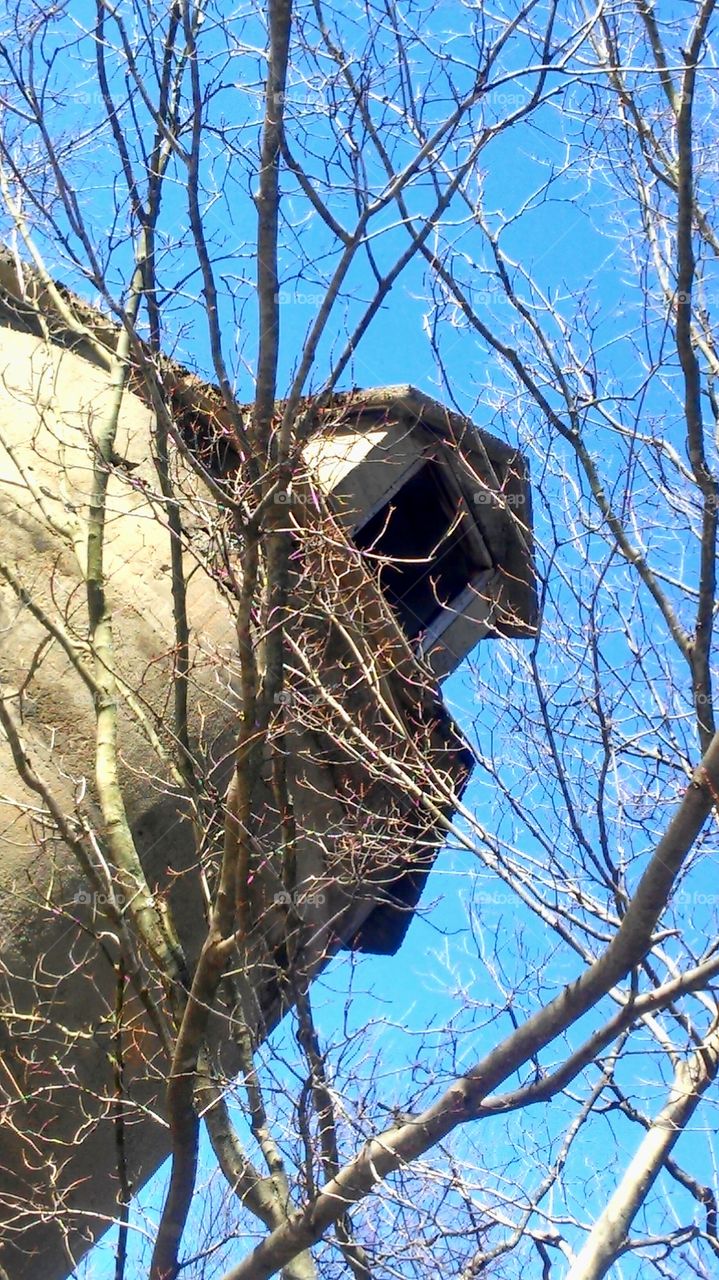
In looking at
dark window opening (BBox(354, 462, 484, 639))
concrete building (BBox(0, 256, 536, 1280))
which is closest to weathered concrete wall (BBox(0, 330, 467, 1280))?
concrete building (BBox(0, 256, 536, 1280))

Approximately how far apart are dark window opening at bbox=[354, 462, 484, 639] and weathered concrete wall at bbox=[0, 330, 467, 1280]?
3.48 ft

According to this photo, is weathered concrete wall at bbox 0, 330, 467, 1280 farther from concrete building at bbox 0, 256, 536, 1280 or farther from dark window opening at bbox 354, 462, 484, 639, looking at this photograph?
dark window opening at bbox 354, 462, 484, 639

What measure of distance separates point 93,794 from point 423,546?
303cm

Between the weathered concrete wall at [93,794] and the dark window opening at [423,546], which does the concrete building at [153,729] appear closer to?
the weathered concrete wall at [93,794]

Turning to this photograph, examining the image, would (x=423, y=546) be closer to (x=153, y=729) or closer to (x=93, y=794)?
(x=153, y=729)

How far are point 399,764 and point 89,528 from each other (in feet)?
5.44

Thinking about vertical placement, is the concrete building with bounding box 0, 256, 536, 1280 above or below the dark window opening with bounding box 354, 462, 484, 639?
below

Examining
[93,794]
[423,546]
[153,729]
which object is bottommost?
[93,794]

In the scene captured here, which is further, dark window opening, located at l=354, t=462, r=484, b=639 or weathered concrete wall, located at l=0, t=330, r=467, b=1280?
dark window opening, located at l=354, t=462, r=484, b=639

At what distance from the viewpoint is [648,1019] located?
5.59m

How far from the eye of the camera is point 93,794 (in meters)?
4.88

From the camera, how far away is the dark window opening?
684 centimetres

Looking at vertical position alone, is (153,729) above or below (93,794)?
above

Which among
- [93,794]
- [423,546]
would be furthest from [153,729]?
[423,546]
